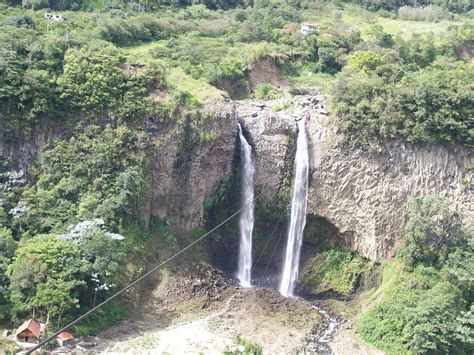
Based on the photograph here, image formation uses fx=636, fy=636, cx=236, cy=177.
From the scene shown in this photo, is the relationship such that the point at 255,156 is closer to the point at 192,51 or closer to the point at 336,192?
the point at 336,192

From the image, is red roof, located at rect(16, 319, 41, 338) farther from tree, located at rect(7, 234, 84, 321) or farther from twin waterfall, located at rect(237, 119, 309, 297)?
twin waterfall, located at rect(237, 119, 309, 297)

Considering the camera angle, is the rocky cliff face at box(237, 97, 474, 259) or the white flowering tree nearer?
the white flowering tree

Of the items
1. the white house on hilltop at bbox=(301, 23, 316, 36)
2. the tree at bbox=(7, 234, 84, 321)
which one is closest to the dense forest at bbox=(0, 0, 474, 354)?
the tree at bbox=(7, 234, 84, 321)

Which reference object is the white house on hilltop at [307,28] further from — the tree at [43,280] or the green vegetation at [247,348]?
the tree at [43,280]

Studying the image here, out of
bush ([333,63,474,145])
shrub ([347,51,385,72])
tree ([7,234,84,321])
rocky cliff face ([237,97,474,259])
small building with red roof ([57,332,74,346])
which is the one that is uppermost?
shrub ([347,51,385,72])

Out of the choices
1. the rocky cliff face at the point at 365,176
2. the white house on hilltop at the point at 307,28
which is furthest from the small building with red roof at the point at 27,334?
the white house on hilltop at the point at 307,28

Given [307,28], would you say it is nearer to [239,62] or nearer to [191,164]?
[239,62]

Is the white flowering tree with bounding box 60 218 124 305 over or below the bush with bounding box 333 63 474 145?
below
